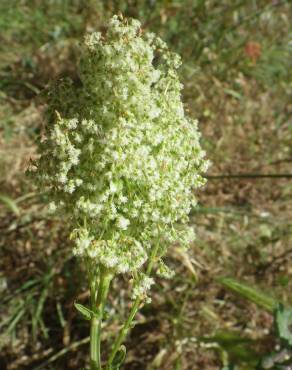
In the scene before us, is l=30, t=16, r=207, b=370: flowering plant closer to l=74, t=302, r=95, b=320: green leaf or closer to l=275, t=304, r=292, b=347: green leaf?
l=74, t=302, r=95, b=320: green leaf

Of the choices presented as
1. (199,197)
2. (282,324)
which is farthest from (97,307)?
(199,197)

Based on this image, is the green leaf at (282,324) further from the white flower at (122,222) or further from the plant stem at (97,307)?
the white flower at (122,222)

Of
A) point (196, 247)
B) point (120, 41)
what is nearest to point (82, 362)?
point (196, 247)

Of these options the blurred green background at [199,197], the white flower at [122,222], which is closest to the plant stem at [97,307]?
the white flower at [122,222]

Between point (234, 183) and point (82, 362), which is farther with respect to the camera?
point (234, 183)

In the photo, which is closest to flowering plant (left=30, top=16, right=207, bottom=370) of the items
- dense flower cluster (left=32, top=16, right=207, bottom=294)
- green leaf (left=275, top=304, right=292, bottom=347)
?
dense flower cluster (left=32, top=16, right=207, bottom=294)

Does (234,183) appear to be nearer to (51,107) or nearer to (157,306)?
(157,306)
